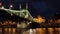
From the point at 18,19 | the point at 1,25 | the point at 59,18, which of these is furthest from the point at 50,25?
the point at 1,25

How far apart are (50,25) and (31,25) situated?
6.70 meters

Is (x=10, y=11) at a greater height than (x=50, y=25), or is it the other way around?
(x=10, y=11)

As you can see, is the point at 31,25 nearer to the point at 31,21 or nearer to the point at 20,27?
the point at 31,21

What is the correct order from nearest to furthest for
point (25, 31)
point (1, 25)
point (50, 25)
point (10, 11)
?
1. point (10, 11)
2. point (25, 31)
3. point (50, 25)
4. point (1, 25)

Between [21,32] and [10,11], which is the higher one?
[10,11]

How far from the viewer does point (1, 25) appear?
43281 millimetres

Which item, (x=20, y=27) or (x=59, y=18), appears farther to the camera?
(x=59, y=18)

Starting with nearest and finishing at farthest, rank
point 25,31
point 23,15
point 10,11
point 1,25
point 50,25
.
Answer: point 10,11 < point 23,15 < point 25,31 < point 50,25 < point 1,25

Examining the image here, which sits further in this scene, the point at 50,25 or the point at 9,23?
the point at 9,23

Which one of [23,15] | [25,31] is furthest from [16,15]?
[25,31]

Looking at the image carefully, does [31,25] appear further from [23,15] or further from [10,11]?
[10,11]

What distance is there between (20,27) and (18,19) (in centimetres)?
159

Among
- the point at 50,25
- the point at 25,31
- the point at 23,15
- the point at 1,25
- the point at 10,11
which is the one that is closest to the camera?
the point at 10,11

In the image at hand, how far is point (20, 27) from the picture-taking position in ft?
97.4
